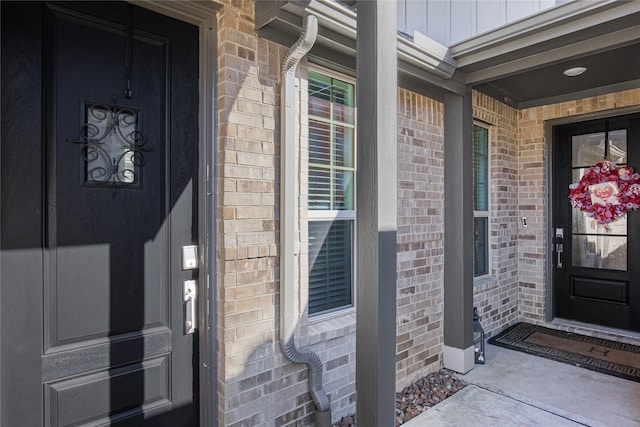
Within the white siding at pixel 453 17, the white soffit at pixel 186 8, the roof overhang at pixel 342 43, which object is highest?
the white siding at pixel 453 17

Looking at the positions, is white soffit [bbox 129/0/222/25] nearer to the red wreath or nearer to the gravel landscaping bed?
the gravel landscaping bed

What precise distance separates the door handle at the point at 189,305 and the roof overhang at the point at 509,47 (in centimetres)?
141

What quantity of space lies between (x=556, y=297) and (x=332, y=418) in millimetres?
3464

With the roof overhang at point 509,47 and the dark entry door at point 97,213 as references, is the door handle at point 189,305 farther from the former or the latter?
the roof overhang at point 509,47

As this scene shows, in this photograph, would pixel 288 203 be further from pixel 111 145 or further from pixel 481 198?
pixel 481 198

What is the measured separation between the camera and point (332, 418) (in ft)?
8.09

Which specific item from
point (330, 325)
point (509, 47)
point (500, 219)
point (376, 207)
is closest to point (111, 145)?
point (376, 207)

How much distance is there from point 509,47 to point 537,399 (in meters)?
2.65

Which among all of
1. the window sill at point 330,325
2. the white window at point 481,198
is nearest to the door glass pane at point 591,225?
the white window at point 481,198

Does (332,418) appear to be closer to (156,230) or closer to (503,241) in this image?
(156,230)

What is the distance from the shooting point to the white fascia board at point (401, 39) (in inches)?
80.2

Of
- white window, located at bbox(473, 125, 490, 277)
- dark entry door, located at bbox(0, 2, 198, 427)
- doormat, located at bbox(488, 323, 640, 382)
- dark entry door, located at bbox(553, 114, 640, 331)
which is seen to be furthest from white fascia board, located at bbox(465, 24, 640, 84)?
doormat, located at bbox(488, 323, 640, 382)

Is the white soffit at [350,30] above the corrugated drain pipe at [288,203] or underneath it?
above

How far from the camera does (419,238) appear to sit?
314 centimetres
